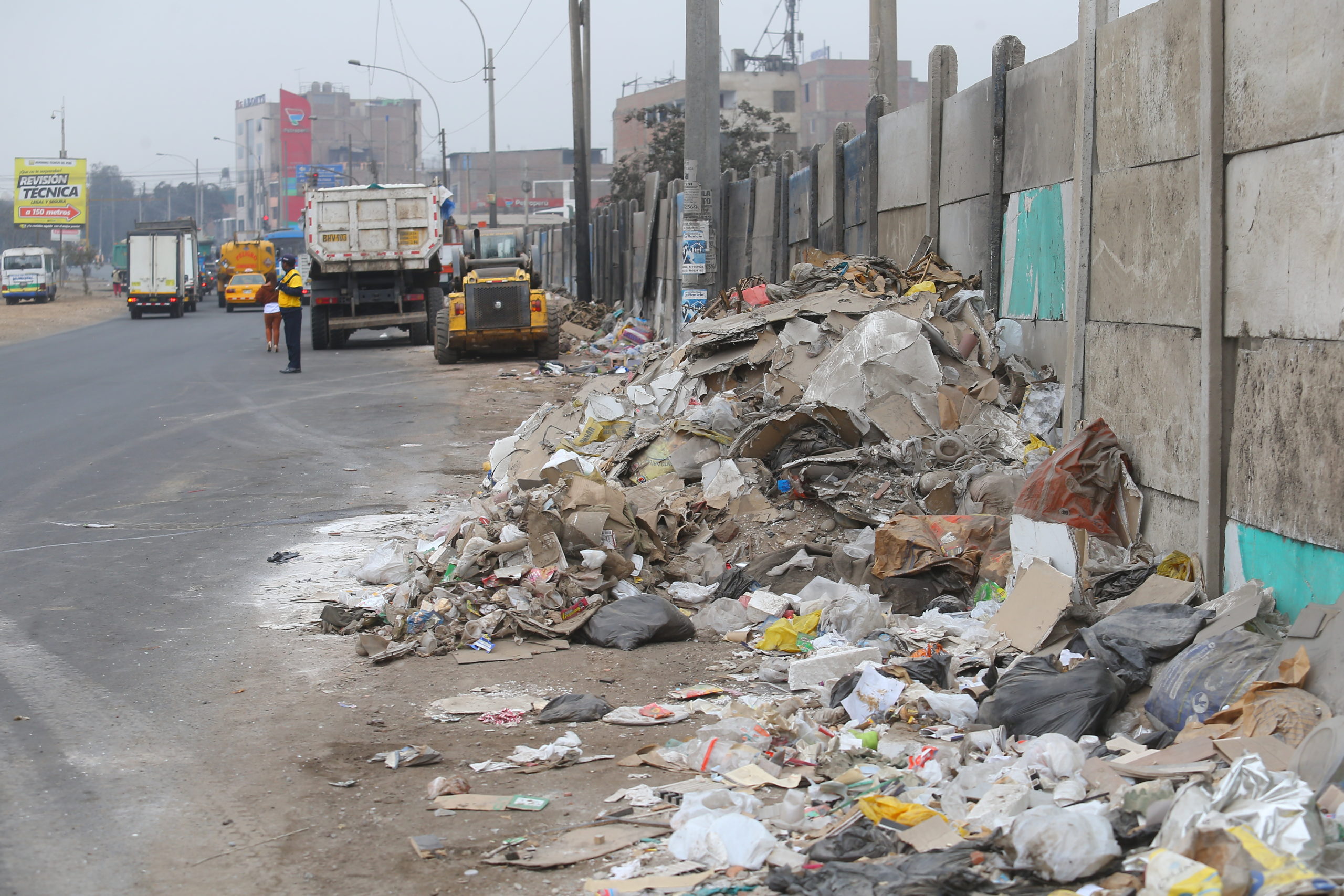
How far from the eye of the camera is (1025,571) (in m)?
5.53

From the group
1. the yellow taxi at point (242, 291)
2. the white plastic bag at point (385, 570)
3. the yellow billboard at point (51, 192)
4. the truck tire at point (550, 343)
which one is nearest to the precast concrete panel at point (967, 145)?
the white plastic bag at point (385, 570)

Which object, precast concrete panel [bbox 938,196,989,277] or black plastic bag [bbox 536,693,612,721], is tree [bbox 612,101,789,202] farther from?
black plastic bag [bbox 536,693,612,721]

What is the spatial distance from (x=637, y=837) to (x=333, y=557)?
14.6 ft

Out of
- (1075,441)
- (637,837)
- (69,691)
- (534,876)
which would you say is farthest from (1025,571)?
(69,691)

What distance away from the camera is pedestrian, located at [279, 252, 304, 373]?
65.0ft

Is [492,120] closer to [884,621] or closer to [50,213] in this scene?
[50,213]

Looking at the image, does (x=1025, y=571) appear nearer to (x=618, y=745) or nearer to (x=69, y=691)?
(x=618, y=745)

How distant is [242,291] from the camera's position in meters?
44.7

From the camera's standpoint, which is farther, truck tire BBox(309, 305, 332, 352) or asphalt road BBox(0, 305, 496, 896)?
truck tire BBox(309, 305, 332, 352)

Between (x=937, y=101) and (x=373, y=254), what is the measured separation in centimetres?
1647

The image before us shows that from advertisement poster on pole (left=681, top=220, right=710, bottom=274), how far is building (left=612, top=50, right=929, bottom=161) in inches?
2119

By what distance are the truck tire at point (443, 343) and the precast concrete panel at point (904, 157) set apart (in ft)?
36.7

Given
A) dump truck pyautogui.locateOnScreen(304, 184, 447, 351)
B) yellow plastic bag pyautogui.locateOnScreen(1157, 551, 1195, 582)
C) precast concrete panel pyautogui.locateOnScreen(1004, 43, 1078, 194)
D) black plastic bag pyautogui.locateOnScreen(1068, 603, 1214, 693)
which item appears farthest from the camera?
dump truck pyautogui.locateOnScreen(304, 184, 447, 351)

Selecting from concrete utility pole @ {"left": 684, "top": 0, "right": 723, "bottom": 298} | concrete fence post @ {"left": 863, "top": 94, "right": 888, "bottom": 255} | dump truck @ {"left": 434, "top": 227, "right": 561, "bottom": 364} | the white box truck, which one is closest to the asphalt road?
dump truck @ {"left": 434, "top": 227, "right": 561, "bottom": 364}
